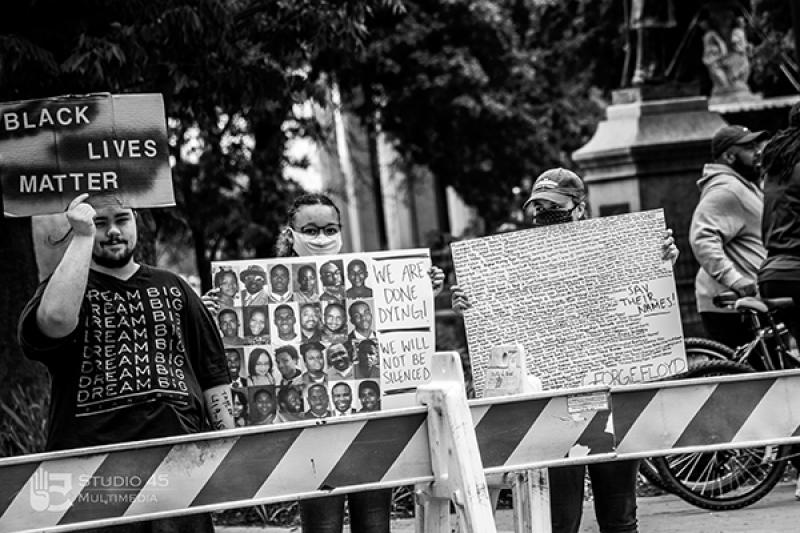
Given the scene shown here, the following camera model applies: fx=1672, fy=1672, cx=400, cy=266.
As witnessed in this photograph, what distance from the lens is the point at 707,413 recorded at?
5953mm

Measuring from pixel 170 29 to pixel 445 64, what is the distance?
16.2 m

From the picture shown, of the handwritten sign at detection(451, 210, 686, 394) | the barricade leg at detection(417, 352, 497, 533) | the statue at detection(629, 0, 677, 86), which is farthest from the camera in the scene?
the statue at detection(629, 0, 677, 86)

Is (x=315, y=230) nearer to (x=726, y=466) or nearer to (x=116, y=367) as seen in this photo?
(x=116, y=367)

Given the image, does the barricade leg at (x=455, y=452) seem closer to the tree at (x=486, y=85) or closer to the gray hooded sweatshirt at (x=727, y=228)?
the gray hooded sweatshirt at (x=727, y=228)

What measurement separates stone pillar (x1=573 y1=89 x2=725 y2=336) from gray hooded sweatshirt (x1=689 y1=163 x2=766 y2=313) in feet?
13.4

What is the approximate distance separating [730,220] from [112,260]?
493cm

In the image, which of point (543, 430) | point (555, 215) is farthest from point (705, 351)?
point (543, 430)

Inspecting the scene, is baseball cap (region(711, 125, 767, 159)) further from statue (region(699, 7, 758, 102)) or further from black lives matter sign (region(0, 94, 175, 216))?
statue (region(699, 7, 758, 102))

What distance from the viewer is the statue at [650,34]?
14.7 metres

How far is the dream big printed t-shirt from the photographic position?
5.46 m

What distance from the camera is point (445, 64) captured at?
26.2m

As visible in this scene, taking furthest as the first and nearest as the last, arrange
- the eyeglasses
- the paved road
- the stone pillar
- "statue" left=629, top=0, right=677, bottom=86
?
"statue" left=629, top=0, right=677, bottom=86 < the stone pillar < the paved road < the eyeglasses

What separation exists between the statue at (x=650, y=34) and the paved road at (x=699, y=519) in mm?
5941

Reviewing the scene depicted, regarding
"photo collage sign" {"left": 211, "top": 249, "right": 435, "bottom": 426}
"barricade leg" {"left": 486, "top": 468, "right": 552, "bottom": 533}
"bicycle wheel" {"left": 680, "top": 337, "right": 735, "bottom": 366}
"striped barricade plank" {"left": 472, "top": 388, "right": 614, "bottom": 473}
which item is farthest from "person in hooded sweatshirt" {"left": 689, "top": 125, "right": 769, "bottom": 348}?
"striped barricade plank" {"left": 472, "top": 388, "right": 614, "bottom": 473}
